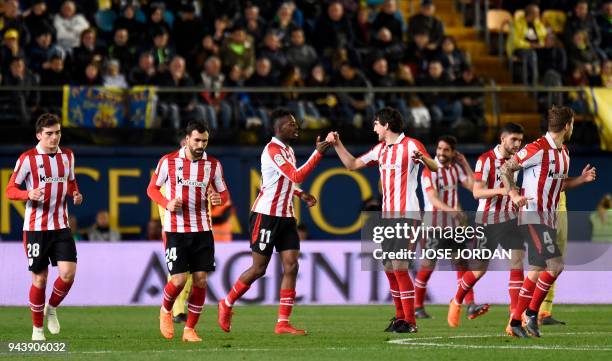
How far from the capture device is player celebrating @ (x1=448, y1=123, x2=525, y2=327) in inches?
535

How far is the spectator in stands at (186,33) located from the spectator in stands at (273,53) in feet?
3.39

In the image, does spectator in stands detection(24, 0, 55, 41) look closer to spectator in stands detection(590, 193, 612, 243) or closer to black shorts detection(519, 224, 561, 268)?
spectator in stands detection(590, 193, 612, 243)

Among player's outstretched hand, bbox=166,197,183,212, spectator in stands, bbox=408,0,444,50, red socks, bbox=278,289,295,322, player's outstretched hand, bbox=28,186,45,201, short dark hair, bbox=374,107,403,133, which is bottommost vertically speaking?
red socks, bbox=278,289,295,322

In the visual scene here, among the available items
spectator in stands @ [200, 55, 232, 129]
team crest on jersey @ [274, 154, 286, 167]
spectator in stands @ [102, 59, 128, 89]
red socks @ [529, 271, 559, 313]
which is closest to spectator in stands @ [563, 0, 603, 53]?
spectator in stands @ [200, 55, 232, 129]

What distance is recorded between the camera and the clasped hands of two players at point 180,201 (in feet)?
39.0

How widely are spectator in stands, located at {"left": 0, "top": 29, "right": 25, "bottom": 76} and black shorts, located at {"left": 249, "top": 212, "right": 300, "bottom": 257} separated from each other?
28.3ft

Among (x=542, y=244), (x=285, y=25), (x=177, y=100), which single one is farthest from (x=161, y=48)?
(x=542, y=244)

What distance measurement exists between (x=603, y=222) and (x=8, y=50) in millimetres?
9192

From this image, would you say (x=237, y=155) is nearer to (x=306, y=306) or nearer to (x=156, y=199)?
(x=306, y=306)

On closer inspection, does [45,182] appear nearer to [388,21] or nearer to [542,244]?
[542,244]

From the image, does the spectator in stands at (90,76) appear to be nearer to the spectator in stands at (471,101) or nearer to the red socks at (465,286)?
the spectator in stands at (471,101)

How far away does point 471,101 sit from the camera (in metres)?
21.7

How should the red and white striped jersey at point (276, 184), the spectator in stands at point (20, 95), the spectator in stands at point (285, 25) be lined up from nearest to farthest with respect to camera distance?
1. the red and white striped jersey at point (276, 184)
2. the spectator in stands at point (20, 95)
3. the spectator in stands at point (285, 25)

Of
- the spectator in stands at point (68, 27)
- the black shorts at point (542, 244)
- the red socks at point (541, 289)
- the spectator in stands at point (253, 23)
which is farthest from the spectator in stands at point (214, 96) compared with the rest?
the red socks at point (541, 289)
